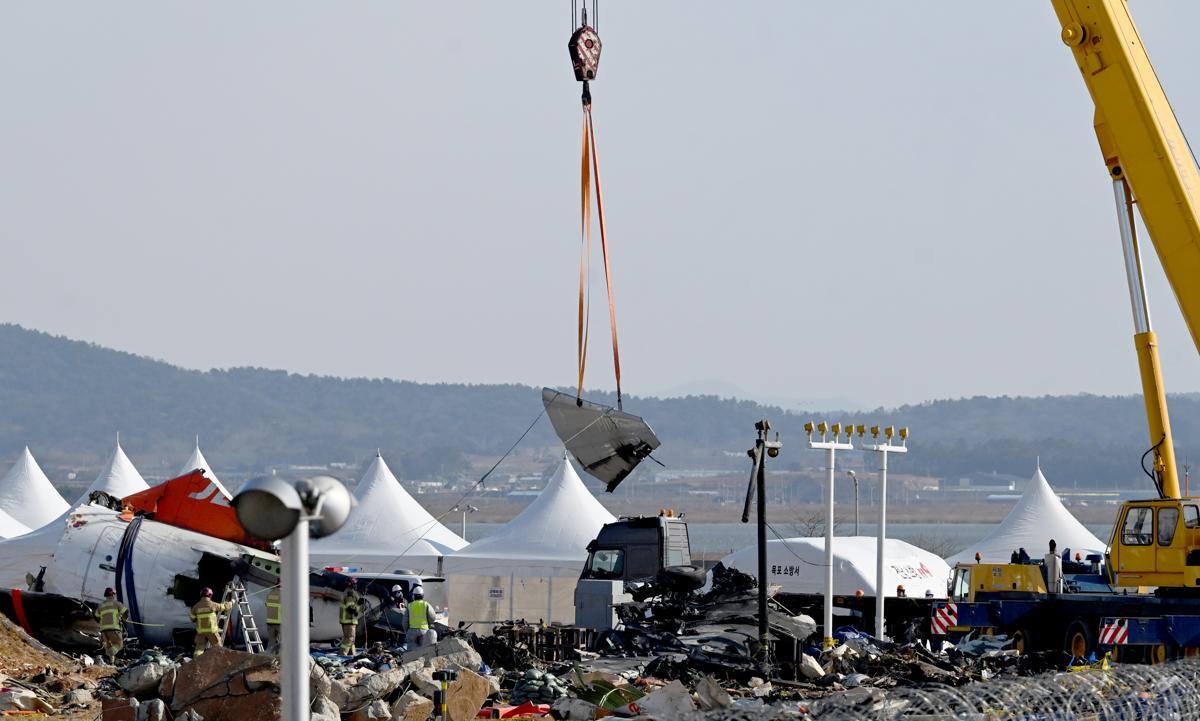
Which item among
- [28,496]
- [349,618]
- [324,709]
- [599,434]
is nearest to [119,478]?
[28,496]

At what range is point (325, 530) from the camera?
8.93 m

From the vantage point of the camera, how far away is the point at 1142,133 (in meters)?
24.4

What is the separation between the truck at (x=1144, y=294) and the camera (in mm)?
24062

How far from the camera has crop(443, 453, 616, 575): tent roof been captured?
4541 cm

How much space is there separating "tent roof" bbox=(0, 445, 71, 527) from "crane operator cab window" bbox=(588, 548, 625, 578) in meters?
35.3

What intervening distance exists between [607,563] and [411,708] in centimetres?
1486

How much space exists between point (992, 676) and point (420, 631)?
11.3 metres

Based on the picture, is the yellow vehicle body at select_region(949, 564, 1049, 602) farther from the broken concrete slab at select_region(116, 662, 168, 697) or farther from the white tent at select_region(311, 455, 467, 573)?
the white tent at select_region(311, 455, 467, 573)

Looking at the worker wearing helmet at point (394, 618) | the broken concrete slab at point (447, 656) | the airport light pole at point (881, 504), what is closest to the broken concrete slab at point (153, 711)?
the broken concrete slab at point (447, 656)

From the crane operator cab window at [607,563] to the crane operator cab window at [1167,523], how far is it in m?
11.2

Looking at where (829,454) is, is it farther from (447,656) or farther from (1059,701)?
(1059,701)

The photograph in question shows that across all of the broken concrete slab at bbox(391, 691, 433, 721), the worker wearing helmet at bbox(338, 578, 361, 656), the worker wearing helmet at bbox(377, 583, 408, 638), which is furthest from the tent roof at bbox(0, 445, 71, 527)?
the broken concrete slab at bbox(391, 691, 433, 721)

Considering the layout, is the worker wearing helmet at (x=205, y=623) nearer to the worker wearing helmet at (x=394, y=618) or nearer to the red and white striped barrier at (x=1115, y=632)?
the worker wearing helmet at (x=394, y=618)

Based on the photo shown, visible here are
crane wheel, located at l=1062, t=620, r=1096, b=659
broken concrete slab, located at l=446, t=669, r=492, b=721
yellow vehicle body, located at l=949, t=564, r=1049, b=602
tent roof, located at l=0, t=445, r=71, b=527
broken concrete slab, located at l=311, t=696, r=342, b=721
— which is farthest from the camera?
tent roof, located at l=0, t=445, r=71, b=527
